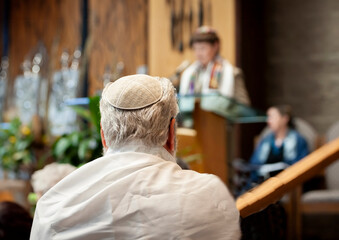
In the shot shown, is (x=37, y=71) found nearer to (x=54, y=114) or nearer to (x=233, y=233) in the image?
(x=54, y=114)

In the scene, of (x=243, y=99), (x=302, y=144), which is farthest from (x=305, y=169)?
(x=302, y=144)

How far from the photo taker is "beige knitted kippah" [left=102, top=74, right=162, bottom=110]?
134 centimetres

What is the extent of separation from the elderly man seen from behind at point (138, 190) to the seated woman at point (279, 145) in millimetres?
3683

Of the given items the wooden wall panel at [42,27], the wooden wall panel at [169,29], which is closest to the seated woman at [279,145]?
the wooden wall panel at [169,29]

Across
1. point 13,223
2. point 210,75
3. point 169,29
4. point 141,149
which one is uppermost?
point 141,149

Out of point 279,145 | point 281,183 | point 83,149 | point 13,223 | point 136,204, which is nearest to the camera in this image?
point 136,204

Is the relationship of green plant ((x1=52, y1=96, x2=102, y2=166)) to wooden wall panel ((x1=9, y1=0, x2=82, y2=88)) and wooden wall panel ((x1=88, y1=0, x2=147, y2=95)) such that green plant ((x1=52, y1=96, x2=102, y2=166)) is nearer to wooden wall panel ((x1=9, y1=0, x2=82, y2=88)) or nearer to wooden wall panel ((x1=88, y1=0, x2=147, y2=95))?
wooden wall panel ((x1=88, y1=0, x2=147, y2=95))

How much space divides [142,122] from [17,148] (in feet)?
12.3

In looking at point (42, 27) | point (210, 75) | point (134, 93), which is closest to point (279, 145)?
point (210, 75)

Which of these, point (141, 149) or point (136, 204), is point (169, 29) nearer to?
point (141, 149)

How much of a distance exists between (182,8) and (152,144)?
16.4 ft

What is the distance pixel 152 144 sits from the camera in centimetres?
136

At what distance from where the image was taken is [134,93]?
4.38 ft

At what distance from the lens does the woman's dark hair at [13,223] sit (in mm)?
1928
